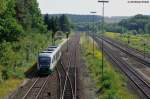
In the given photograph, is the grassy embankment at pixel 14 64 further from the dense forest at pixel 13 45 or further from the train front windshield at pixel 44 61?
the train front windshield at pixel 44 61

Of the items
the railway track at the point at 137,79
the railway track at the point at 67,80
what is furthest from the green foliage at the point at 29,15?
the railway track at the point at 137,79

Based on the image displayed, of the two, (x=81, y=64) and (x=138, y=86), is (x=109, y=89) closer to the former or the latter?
(x=138, y=86)

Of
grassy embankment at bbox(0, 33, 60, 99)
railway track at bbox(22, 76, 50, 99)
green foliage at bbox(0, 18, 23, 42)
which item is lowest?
railway track at bbox(22, 76, 50, 99)

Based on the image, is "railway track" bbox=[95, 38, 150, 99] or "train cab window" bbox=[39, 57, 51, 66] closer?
"railway track" bbox=[95, 38, 150, 99]

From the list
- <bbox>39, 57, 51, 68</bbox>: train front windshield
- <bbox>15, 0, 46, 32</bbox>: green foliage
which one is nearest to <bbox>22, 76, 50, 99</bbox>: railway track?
<bbox>39, 57, 51, 68</bbox>: train front windshield

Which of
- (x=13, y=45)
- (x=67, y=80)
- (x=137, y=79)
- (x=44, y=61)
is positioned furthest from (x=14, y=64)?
(x=137, y=79)

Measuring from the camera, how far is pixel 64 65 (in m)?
68.1

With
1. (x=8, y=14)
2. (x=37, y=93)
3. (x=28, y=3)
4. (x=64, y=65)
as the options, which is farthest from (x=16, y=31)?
(x=28, y=3)

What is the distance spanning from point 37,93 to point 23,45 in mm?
24688

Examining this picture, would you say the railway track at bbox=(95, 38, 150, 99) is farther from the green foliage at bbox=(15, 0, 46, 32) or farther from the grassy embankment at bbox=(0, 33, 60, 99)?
the green foliage at bbox=(15, 0, 46, 32)

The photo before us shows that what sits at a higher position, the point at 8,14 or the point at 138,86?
the point at 8,14

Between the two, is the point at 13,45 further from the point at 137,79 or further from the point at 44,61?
the point at 137,79

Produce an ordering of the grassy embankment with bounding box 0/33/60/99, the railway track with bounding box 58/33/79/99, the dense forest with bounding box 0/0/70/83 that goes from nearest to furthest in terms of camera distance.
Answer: the railway track with bounding box 58/33/79/99 < the grassy embankment with bounding box 0/33/60/99 < the dense forest with bounding box 0/0/70/83

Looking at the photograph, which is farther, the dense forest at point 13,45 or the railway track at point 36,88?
the dense forest at point 13,45
